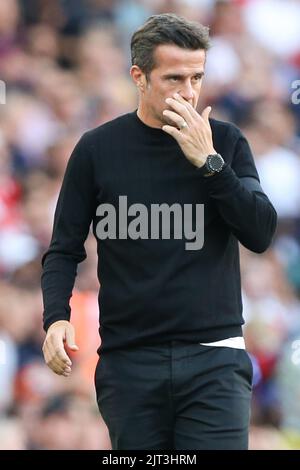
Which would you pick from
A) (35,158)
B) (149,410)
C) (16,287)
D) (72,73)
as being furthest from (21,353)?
(149,410)

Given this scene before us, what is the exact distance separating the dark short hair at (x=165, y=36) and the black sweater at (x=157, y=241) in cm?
21

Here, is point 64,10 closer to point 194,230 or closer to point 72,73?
point 72,73

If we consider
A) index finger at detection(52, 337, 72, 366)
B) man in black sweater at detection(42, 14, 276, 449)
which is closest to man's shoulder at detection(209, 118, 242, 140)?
man in black sweater at detection(42, 14, 276, 449)

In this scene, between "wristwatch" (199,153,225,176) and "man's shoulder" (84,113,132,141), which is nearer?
"wristwatch" (199,153,225,176)

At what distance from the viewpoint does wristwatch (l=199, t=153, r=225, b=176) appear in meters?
3.14

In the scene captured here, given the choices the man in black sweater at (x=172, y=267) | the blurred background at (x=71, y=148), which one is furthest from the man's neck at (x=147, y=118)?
the blurred background at (x=71, y=148)

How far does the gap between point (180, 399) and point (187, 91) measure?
933 millimetres

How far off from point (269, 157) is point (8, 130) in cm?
160

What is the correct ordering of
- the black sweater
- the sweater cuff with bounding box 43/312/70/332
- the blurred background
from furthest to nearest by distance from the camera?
the blurred background < the sweater cuff with bounding box 43/312/70/332 < the black sweater

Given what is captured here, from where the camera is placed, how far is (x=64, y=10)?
22.4 ft

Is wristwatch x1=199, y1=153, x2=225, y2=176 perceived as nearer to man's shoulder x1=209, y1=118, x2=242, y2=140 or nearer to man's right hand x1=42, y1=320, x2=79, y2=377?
man's shoulder x1=209, y1=118, x2=242, y2=140

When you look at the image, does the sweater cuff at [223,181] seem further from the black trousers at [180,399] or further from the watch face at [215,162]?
the black trousers at [180,399]

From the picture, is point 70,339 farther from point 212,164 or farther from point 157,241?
point 212,164

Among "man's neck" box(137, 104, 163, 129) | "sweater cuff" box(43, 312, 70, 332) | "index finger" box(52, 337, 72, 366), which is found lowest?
"index finger" box(52, 337, 72, 366)
